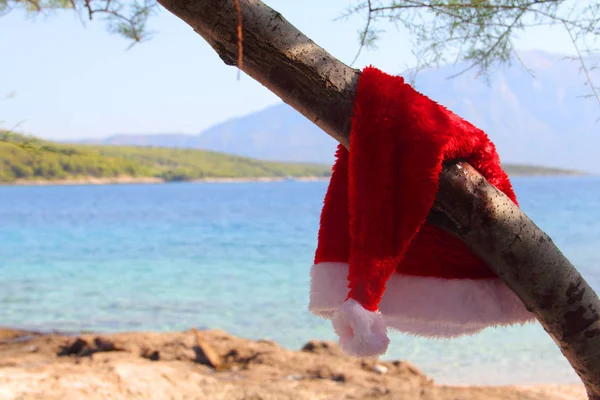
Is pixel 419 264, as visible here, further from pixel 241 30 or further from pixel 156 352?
pixel 156 352

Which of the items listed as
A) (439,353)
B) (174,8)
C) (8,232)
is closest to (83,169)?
(8,232)

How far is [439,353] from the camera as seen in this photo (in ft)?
20.6

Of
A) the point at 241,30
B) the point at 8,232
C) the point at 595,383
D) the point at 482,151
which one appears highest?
the point at 241,30

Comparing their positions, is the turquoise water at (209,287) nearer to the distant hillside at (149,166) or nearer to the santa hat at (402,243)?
the santa hat at (402,243)

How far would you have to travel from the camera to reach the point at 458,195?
107 centimetres

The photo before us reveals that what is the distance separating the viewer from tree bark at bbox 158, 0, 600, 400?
→ 108 centimetres

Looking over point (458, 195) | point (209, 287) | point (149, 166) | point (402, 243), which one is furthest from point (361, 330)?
point (149, 166)

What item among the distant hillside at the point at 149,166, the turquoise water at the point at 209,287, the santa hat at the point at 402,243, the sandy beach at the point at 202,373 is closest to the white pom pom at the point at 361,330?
the santa hat at the point at 402,243

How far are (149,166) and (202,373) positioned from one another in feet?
196

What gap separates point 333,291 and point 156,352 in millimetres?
3867

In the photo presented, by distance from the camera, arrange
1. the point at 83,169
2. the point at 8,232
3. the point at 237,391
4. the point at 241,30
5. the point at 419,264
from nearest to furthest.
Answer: the point at 241,30
the point at 419,264
the point at 237,391
the point at 8,232
the point at 83,169

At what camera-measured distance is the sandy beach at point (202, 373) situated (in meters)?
3.58

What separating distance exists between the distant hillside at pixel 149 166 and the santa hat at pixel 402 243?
3877 cm

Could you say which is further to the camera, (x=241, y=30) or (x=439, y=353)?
(x=439, y=353)
